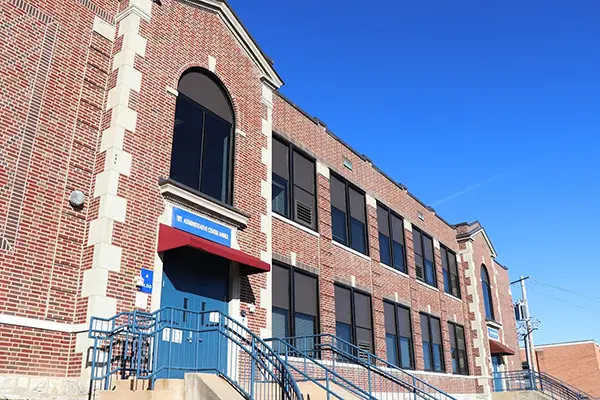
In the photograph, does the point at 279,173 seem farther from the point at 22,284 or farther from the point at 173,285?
the point at 22,284

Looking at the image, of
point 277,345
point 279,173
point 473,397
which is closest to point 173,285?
point 277,345

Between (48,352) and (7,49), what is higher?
(7,49)

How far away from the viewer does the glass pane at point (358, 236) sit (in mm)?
19492

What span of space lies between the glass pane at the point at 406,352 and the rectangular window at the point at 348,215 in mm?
3927

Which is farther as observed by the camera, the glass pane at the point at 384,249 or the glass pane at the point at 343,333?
the glass pane at the point at 384,249

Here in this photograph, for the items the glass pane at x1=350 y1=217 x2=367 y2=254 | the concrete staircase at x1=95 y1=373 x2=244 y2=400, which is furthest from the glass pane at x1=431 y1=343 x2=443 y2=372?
the concrete staircase at x1=95 y1=373 x2=244 y2=400

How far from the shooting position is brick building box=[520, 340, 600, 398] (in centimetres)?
4925

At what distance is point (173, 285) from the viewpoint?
10992 mm

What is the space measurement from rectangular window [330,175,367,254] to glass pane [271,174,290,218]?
2630 millimetres

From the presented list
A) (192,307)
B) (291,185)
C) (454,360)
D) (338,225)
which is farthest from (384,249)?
(192,307)

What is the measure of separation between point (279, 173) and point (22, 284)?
8.61m

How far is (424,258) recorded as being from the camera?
81.8 ft

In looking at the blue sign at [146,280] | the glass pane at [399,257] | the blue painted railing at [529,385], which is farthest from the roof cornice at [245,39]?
the blue painted railing at [529,385]

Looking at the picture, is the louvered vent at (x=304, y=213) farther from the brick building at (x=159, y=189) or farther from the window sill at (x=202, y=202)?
the window sill at (x=202, y=202)
